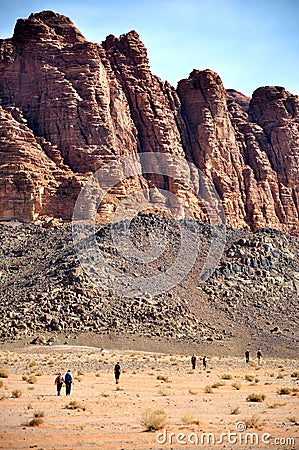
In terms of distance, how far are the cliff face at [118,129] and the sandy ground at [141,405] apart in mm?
49142

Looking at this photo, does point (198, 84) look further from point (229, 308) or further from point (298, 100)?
point (229, 308)

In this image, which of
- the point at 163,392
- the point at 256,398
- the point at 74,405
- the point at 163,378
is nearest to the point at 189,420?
the point at 74,405

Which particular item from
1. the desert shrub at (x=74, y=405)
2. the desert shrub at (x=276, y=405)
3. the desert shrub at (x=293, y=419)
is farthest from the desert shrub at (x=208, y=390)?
the desert shrub at (x=293, y=419)

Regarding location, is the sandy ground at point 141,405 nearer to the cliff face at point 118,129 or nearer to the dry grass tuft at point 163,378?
the dry grass tuft at point 163,378

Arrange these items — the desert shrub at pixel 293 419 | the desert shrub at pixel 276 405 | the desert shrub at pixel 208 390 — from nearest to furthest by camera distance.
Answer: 1. the desert shrub at pixel 293 419
2. the desert shrub at pixel 276 405
3. the desert shrub at pixel 208 390

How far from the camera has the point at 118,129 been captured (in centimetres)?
10675

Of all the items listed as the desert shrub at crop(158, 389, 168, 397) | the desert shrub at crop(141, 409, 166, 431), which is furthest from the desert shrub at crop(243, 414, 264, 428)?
the desert shrub at crop(158, 389, 168, 397)

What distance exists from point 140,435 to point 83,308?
127 ft

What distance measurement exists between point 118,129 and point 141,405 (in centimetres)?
8635

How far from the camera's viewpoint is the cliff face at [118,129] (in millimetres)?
92812

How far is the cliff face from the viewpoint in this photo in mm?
92812

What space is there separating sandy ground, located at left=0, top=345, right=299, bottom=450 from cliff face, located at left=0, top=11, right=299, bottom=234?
49142mm

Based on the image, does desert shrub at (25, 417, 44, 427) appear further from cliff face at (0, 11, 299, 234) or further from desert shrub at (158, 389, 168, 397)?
cliff face at (0, 11, 299, 234)

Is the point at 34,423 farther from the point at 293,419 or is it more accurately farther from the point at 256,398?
the point at 256,398
